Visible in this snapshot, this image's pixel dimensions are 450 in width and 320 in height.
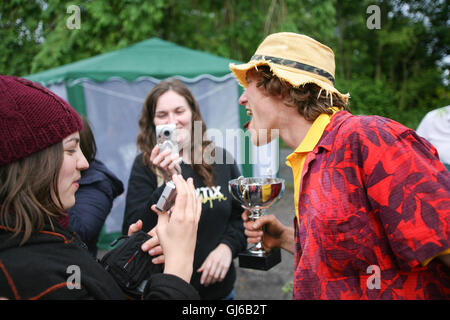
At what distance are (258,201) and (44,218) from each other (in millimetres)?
984

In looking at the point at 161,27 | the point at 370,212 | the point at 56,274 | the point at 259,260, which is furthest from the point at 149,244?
the point at 161,27

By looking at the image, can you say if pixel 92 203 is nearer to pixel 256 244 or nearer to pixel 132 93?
pixel 256 244

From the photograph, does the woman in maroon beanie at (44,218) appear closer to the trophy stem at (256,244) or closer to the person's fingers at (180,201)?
the person's fingers at (180,201)

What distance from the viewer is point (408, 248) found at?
111 cm

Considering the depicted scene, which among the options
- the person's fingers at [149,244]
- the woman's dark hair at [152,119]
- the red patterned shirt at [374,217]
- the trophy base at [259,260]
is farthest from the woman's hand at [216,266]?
the red patterned shirt at [374,217]

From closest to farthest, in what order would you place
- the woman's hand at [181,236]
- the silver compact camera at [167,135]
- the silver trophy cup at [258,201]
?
1. the woman's hand at [181,236]
2. the silver trophy cup at [258,201]
3. the silver compact camera at [167,135]

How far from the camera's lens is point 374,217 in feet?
4.01

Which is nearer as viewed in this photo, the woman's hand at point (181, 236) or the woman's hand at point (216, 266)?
the woman's hand at point (181, 236)

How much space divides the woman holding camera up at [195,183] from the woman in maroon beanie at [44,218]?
28.7 inches

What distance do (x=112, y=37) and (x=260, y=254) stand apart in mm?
7809

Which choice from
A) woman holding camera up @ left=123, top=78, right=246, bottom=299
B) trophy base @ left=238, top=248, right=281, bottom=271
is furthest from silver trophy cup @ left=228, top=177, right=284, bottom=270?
woman holding camera up @ left=123, top=78, right=246, bottom=299

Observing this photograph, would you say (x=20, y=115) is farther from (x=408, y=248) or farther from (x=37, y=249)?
(x=408, y=248)

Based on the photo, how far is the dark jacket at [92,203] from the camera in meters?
1.98

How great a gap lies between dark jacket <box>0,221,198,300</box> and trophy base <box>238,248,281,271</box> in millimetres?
639
